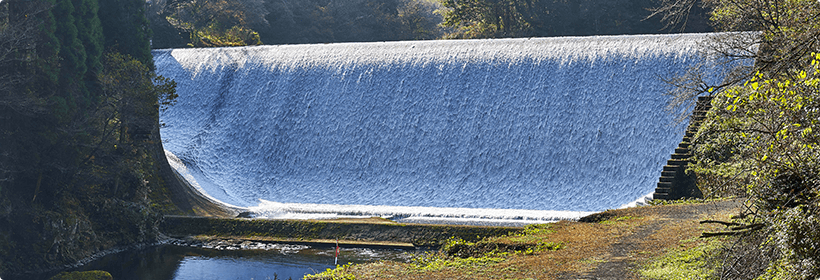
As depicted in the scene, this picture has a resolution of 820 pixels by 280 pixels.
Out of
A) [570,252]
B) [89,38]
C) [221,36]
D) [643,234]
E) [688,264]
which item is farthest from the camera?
[221,36]

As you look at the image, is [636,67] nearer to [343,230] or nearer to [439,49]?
[439,49]

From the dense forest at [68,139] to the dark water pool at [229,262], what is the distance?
93 centimetres

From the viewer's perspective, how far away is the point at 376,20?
1533 inches

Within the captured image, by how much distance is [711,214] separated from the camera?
10.1 metres

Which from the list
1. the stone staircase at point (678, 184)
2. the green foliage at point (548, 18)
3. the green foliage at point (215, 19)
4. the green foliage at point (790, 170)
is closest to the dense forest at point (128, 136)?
the green foliage at point (790, 170)

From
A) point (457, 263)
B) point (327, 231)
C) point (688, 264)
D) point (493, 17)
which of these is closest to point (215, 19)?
point (493, 17)

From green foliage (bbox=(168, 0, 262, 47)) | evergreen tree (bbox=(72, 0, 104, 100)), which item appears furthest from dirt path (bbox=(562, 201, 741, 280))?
green foliage (bbox=(168, 0, 262, 47))

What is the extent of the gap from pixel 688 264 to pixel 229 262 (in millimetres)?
9114

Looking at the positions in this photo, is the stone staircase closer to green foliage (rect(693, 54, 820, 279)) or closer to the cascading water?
the cascading water

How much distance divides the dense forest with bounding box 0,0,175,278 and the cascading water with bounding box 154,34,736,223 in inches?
130

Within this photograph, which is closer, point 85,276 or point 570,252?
point 570,252

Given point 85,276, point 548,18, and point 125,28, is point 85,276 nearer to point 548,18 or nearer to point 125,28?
point 125,28

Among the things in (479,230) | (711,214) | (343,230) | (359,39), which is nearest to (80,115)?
(343,230)

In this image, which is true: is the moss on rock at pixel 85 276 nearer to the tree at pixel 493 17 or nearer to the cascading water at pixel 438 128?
the cascading water at pixel 438 128
